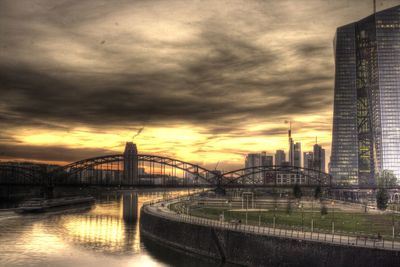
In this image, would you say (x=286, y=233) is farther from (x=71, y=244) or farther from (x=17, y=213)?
(x=17, y=213)

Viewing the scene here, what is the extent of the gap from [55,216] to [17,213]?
43.4ft

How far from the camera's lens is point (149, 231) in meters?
87.1

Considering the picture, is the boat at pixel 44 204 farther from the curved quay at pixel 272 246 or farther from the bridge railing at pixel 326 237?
the bridge railing at pixel 326 237

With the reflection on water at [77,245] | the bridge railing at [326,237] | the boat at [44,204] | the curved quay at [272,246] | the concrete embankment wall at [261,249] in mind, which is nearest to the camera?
the concrete embankment wall at [261,249]

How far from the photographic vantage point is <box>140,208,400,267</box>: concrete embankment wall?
159ft

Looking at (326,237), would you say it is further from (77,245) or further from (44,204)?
(44,204)

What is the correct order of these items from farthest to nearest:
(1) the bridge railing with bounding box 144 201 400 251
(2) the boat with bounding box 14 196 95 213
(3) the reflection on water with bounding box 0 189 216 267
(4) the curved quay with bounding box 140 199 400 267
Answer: (2) the boat with bounding box 14 196 95 213 → (3) the reflection on water with bounding box 0 189 216 267 → (1) the bridge railing with bounding box 144 201 400 251 → (4) the curved quay with bounding box 140 199 400 267

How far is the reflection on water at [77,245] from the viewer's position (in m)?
64.5

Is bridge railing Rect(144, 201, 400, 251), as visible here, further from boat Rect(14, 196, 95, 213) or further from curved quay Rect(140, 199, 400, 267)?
boat Rect(14, 196, 95, 213)

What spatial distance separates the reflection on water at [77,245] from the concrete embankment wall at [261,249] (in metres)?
2.66

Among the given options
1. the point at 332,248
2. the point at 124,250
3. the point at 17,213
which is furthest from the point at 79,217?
the point at 332,248

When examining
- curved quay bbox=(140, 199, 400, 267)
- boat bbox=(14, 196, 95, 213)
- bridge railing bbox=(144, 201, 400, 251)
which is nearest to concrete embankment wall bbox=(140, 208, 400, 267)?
curved quay bbox=(140, 199, 400, 267)

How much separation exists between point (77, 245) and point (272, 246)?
3347 centimetres

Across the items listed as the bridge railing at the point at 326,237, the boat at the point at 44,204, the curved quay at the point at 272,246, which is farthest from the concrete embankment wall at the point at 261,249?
the boat at the point at 44,204
